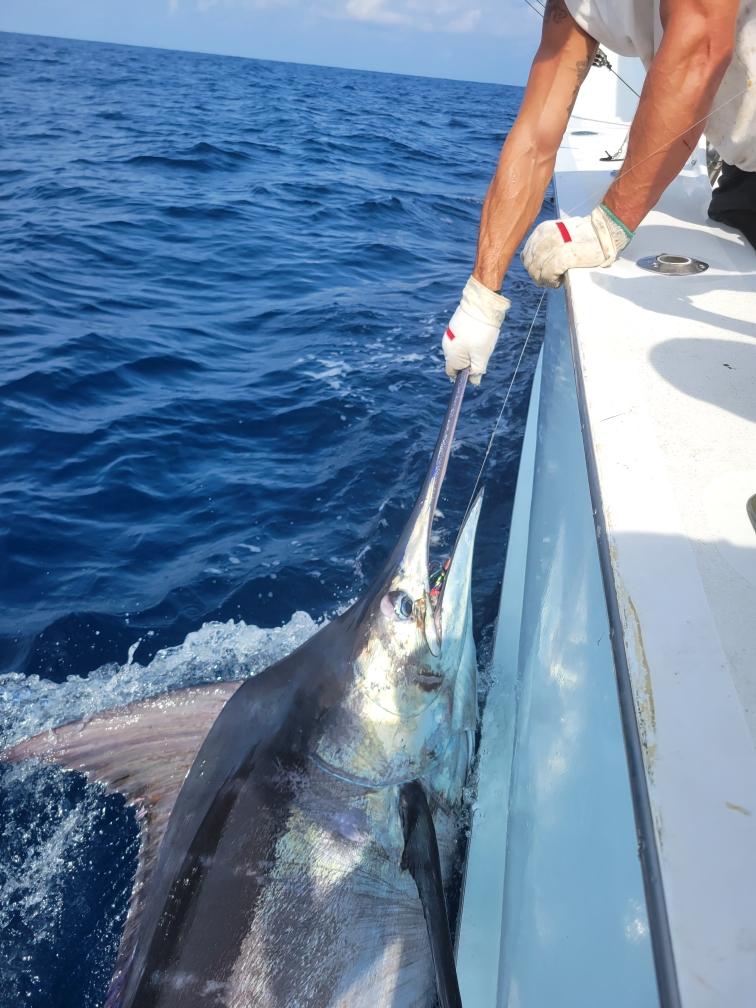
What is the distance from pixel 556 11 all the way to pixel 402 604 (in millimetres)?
2176

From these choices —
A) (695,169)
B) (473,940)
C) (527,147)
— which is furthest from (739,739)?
(695,169)

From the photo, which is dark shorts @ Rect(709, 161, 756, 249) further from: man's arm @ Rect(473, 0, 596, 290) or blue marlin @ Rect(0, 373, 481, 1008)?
blue marlin @ Rect(0, 373, 481, 1008)

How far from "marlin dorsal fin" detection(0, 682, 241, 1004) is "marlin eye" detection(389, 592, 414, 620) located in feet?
1.36

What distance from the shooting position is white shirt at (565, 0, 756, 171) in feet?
7.80

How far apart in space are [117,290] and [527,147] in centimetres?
502

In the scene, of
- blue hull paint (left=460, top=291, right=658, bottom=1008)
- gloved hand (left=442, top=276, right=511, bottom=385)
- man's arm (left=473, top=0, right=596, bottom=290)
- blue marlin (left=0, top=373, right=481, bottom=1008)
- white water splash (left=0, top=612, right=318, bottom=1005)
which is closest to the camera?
blue hull paint (left=460, top=291, right=658, bottom=1008)

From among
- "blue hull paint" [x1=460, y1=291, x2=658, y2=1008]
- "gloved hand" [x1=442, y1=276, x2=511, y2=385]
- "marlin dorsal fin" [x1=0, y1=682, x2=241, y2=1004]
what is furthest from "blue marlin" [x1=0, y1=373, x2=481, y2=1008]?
"gloved hand" [x1=442, y1=276, x2=511, y2=385]

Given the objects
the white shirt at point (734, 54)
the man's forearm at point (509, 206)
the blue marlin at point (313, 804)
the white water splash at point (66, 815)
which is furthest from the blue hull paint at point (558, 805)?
the white shirt at point (734, 54)

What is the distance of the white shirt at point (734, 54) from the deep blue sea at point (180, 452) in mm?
1628

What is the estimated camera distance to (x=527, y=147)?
269 cm

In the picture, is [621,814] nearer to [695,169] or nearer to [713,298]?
[713,298]

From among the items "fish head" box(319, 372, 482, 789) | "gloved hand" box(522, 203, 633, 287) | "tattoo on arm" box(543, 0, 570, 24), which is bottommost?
"fish head" box(319, 372, 482, 789)

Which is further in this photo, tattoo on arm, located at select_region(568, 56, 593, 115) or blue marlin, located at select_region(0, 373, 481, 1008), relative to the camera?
tattoo on arm, located at select_region(568, 56, 593, 115)

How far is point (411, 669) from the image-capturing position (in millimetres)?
1671
